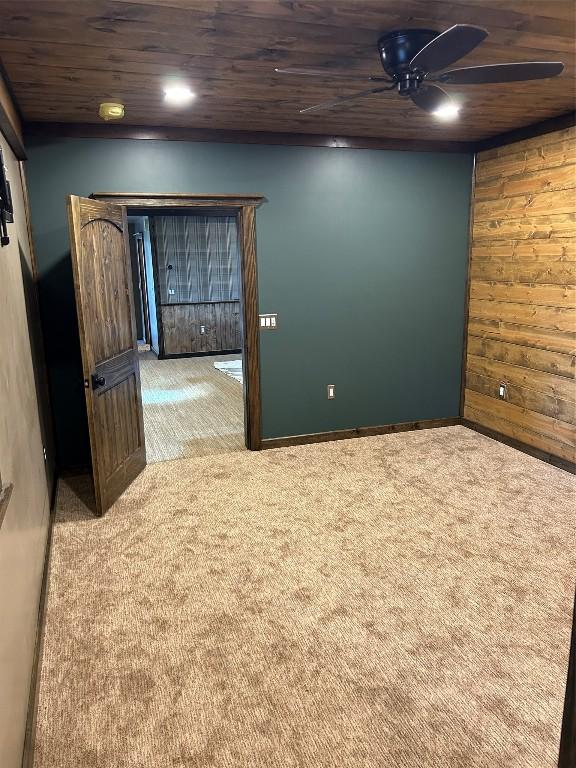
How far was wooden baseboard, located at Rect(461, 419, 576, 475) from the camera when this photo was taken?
384 centimetres

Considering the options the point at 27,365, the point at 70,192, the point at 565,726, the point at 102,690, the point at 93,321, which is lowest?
the point at 102,690

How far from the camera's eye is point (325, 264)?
4.30 meters

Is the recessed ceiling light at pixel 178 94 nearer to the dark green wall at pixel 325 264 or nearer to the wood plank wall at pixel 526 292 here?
the dark green wall at pixel 325 264

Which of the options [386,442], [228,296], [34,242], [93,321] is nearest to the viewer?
[93,321]

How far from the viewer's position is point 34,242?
365cm

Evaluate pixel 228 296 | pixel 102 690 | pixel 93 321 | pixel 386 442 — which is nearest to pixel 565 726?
pixel 102 690

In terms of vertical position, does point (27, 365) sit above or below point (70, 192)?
below

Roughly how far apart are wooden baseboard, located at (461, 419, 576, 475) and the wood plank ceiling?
2414 millimetres

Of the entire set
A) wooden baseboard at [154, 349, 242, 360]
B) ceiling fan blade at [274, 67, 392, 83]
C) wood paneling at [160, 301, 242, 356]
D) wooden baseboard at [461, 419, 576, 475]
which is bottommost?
wooden baseboard at [461, 419, 576, 475]

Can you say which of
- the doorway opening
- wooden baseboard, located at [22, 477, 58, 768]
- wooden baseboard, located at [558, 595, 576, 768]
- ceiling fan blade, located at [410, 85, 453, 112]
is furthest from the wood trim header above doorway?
wooden baseboard, located at [558, 595, 576, 768]

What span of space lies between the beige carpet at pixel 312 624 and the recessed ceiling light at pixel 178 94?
8.03 feet

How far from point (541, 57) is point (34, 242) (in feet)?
10.6

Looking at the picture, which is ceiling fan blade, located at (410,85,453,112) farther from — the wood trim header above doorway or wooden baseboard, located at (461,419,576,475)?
wooden baseboard, located at (461,419,576,475)

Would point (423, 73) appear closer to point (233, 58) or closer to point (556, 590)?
point (233, 58)
